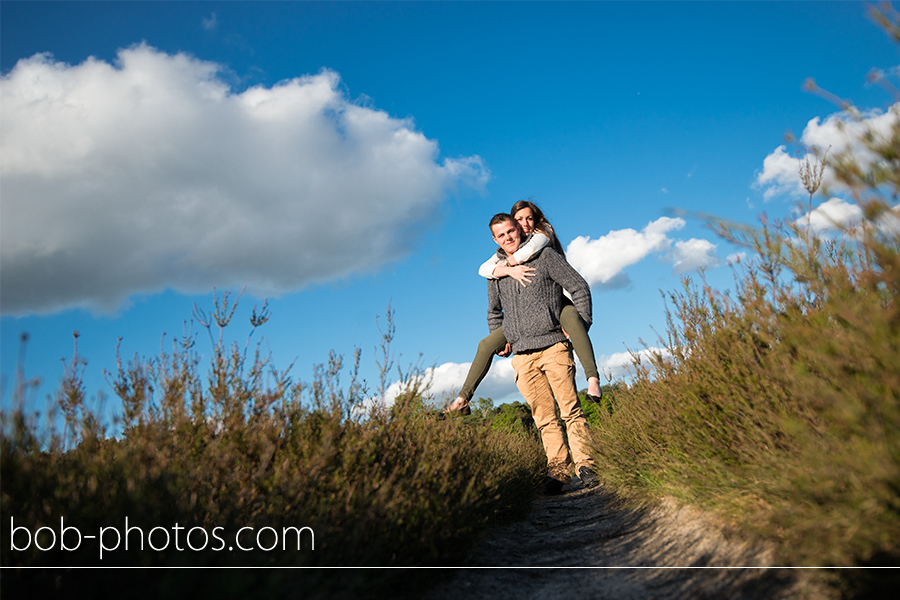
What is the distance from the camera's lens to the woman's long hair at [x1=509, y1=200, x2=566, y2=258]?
488cm

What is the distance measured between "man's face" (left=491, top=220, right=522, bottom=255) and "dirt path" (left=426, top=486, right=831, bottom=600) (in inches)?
91.7

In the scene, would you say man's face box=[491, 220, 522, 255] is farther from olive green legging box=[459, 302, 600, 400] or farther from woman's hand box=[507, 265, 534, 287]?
olive green legging box=[459, 302, 600, 400]

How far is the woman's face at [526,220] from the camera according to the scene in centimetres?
489

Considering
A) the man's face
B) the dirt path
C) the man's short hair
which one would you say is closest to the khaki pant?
Result: the man's face

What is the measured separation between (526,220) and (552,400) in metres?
1.70

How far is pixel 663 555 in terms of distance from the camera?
2.35m

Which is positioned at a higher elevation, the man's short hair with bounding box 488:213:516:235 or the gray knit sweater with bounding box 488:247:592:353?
the man's short hair with bounding box 488:213:516:235

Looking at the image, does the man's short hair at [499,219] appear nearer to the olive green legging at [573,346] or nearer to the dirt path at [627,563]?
the olive green legging at [573,346]

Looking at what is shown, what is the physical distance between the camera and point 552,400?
4.58 m

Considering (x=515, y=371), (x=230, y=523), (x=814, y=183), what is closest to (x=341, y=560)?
(x=230, y=523)

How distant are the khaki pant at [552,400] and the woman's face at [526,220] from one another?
1.18 m

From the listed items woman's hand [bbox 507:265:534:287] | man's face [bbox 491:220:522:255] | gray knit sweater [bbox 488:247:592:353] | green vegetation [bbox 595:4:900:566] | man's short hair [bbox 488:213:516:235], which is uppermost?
man's short hair [bbox 488:213:516:235]

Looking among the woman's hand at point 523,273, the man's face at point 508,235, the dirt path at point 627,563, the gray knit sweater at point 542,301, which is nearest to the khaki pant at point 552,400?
the gray knit sweater at point 542,301

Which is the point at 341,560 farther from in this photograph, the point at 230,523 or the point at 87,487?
the point at 87,487
